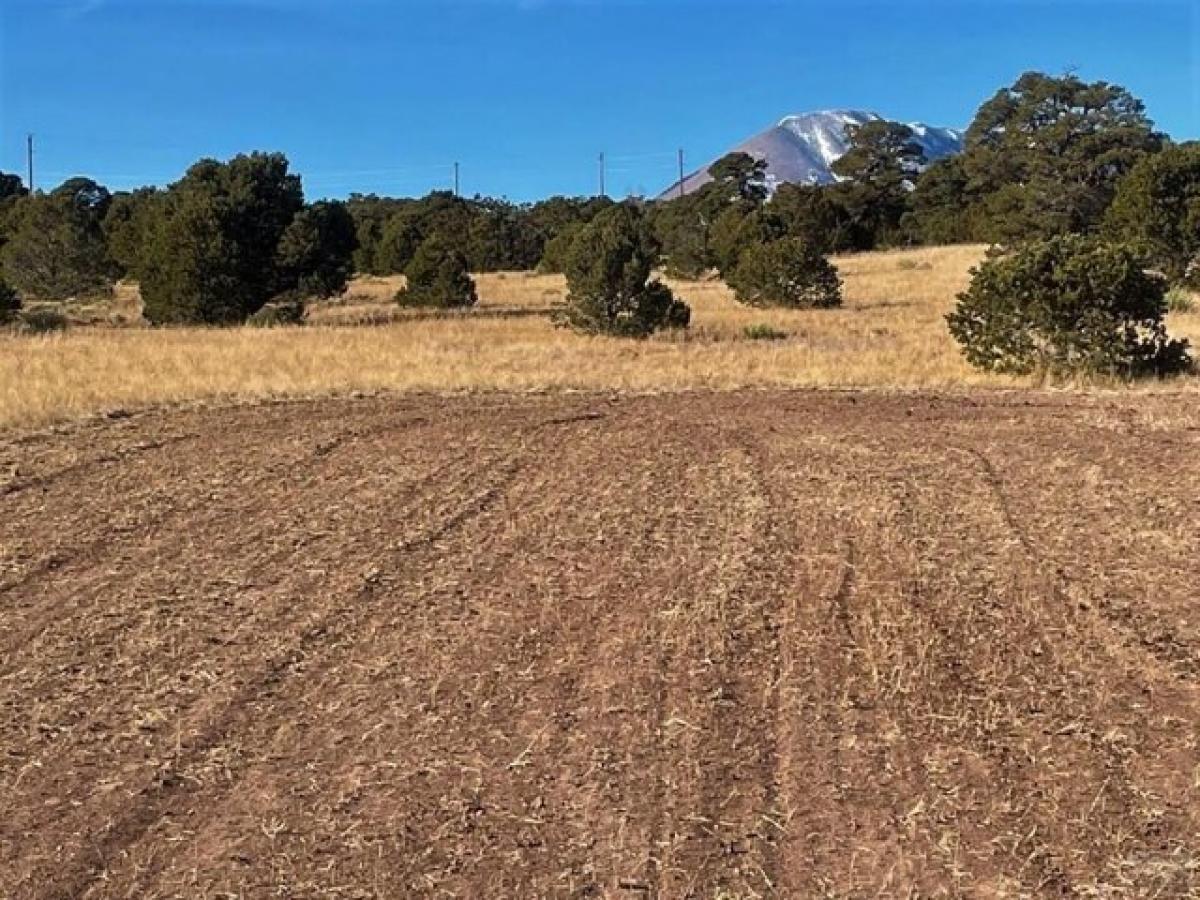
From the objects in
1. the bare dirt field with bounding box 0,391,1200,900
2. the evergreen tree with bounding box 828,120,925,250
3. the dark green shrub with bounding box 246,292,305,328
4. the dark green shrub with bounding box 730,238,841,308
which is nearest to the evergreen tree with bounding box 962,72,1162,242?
the evergreen tree with bounding box 828,120,925,250

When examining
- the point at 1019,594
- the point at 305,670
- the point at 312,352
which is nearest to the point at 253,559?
the point at 305,670

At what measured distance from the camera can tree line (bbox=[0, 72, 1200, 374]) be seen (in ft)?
91.8

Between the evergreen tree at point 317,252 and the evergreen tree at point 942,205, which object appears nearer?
the evergreen tree at point 317,252

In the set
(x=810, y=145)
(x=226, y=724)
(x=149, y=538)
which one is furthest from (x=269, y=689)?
(x=810, y=145)

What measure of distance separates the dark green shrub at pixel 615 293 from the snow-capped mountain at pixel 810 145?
4314 cm

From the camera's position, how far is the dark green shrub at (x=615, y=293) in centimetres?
2336

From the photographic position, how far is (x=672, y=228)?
2170 inches

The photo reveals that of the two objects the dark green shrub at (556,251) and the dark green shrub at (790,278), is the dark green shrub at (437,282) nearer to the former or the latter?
the dark green shrub at (556,251)

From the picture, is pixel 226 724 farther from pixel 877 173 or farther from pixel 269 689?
pixel 877 173

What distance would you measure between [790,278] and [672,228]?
84.3 ft

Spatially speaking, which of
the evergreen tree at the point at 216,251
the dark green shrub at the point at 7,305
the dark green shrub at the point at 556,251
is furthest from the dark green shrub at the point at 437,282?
the dark green shrub at the point at 7,305

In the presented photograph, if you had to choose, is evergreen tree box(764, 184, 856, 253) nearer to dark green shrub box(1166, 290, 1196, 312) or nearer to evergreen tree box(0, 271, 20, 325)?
dark green shrub box(1166, 290, 1196, 312)

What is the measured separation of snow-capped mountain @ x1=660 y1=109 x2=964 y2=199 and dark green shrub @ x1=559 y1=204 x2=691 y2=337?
43.1 meters

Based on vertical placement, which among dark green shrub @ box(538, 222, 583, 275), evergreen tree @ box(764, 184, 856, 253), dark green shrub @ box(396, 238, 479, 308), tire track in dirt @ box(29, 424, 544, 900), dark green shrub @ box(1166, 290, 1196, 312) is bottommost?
tire track in dirt @ box(29, 424, 544, 900)
